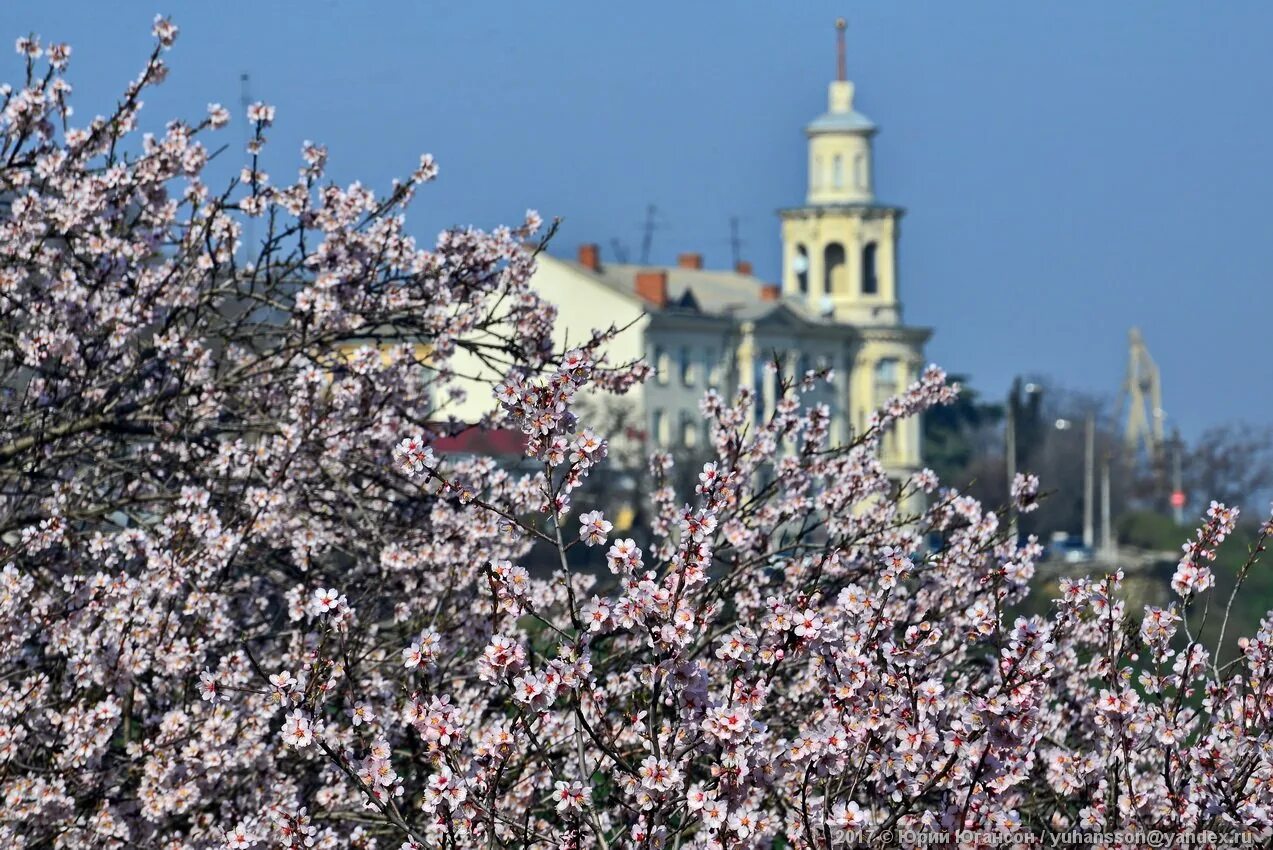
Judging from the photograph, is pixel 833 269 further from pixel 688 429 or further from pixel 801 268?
pixel 688 429

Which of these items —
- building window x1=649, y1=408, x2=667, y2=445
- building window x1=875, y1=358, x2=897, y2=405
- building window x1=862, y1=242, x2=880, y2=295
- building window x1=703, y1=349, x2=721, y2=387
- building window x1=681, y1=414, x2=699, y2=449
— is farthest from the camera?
building window x1=862, y1=242, x2=880, y2=295

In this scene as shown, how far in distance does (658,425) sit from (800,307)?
16.2 meters

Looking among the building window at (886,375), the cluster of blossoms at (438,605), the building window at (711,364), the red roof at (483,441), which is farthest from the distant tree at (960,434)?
the cluster of blossoms at (438,605)

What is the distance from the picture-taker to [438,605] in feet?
29.8

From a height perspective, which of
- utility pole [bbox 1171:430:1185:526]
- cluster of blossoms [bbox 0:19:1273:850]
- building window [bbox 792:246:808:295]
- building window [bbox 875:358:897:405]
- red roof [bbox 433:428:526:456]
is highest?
building window [bbox 792:246:808:295]

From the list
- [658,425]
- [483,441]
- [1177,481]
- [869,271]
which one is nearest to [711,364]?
[658,425]

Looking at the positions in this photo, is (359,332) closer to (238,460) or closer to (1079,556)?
(238,460)

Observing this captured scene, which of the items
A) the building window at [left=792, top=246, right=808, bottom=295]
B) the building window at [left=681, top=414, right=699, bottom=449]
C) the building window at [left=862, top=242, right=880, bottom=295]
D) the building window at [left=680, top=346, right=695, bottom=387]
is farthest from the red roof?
the building window at [left=862, top=242, right=880, bottom=295]

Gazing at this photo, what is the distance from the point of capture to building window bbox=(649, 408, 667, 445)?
83.9 metres

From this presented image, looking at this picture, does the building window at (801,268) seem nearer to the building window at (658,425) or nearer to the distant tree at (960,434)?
the distant tree at (960,434)

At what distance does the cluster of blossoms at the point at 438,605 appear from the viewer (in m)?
6.16

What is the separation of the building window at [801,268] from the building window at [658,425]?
18085 millimetres

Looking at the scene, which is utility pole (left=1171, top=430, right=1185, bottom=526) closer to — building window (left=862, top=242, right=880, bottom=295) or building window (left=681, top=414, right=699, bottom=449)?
building window (left=862, top=242, right=880, bottom=295)

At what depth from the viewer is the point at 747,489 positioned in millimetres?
10070
